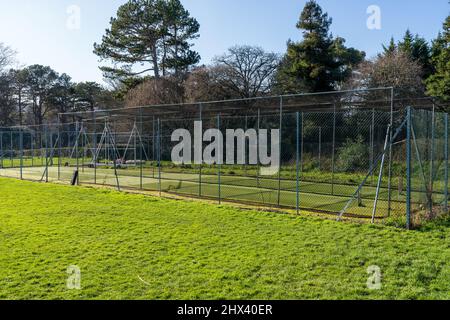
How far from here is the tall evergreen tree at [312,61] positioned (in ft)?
77.6

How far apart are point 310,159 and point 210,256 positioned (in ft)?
40.5

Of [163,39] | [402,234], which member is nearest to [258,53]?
[163,39]

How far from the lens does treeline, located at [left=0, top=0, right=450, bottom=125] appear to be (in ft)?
69.6

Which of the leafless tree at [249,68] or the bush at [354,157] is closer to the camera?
the bush at [354,157]

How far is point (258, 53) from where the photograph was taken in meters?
26.4

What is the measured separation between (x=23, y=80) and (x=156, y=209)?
45308 mm

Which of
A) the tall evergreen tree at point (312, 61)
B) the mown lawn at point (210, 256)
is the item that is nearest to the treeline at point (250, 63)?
the tall evergreen tree at point (312, 61)

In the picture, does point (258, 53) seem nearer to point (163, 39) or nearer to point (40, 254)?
point (163, 39)

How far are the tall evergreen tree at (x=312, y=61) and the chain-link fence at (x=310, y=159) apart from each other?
411 centimetres

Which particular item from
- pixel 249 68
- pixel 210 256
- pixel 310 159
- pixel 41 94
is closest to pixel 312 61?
pixel 249 68

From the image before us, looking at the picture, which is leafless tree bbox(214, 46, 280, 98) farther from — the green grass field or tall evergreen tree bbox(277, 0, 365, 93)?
the green grass field

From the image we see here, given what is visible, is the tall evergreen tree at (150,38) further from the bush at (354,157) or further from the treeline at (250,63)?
the bush at (354,157)

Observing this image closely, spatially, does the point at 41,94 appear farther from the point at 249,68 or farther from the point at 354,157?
the point at 354,157

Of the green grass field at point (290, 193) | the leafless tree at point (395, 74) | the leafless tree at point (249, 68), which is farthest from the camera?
the leafless tree at point (249, 68)
